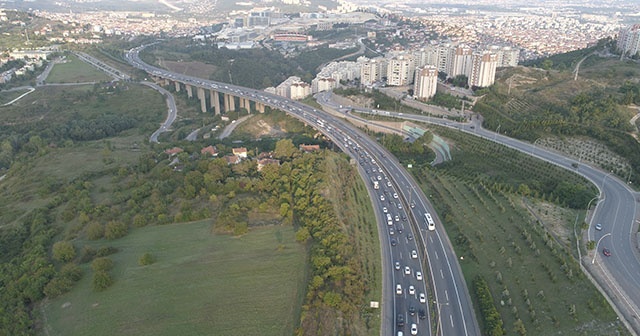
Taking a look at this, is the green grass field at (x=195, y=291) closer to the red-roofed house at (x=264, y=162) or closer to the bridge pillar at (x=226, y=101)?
the red-roofed house at (x=264, y=162)

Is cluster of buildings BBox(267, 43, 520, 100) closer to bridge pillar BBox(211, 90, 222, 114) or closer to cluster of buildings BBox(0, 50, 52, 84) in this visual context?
bridge pillar BBox(211, 90, 222, 114)

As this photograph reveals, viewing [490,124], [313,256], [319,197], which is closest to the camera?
[313,256]

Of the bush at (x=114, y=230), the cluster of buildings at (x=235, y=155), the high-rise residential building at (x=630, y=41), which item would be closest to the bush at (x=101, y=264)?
the bush at (x=114, y=230)

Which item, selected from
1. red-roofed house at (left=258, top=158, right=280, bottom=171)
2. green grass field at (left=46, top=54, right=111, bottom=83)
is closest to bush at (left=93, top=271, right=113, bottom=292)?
red-roofed house at (left=258, top=158, right=280, bottom=171)

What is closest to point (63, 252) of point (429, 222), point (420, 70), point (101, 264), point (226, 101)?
point (101, 264)

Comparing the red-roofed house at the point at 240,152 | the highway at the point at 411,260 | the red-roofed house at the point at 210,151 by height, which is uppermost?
the red-roofed house at the point at 240,152

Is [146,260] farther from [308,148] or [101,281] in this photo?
[308,148]

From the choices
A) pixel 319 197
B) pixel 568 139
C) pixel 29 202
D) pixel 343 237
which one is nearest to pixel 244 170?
pixel 319 197

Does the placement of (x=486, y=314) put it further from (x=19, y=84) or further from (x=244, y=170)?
(x=19, y=84)
